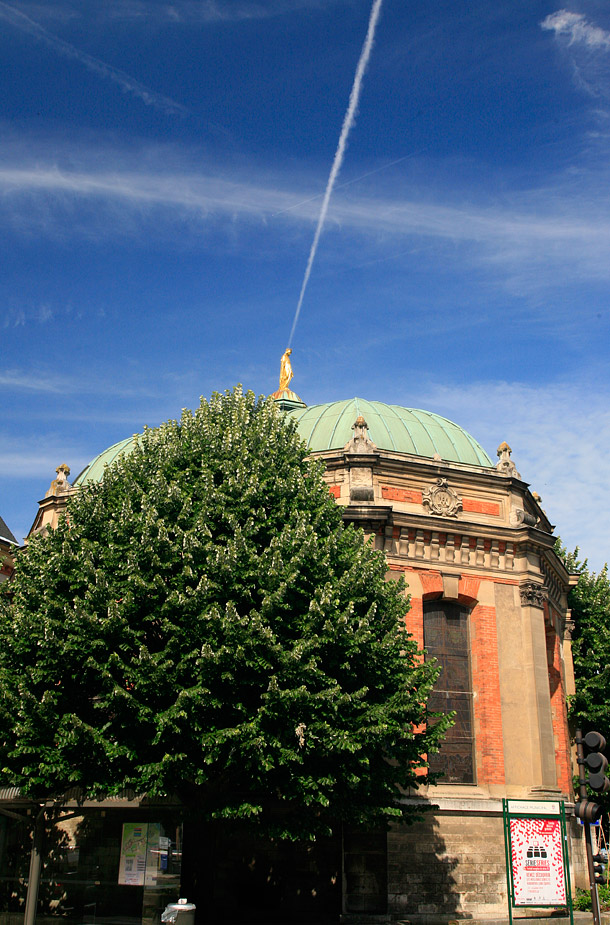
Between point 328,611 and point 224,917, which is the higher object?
point 328,611

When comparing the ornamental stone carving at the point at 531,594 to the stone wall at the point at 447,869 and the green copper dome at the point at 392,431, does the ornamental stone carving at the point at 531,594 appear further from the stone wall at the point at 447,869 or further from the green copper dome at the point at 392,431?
the stone wall at the point at 447,869

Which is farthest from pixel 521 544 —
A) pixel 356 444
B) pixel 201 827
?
pixel 201 827

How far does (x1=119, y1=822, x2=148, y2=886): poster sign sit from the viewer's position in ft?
58.9

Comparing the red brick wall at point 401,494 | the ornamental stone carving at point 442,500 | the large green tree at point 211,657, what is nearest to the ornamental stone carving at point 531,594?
the ornamental stone carving at point 442,500

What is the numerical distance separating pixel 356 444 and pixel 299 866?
12351 mm

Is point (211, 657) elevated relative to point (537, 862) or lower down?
elevated

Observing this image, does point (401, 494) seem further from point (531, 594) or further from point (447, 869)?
point (447, 869)

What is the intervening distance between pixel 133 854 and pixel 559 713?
18.0 meters

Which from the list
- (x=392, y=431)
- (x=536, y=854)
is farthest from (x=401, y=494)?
(x=536, y=854)

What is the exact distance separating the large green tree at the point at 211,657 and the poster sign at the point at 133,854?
43.1 inches

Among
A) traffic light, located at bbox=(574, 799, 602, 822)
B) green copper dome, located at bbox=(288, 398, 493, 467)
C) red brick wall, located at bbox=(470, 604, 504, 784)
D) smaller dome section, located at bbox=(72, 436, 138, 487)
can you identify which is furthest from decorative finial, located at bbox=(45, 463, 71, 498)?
traffic light, located at bbox=(574, 799, 602, 822)

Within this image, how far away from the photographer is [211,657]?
53.3 feet

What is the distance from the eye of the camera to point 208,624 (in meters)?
16.8

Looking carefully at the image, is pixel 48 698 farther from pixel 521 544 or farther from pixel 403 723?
pixel 521 544
